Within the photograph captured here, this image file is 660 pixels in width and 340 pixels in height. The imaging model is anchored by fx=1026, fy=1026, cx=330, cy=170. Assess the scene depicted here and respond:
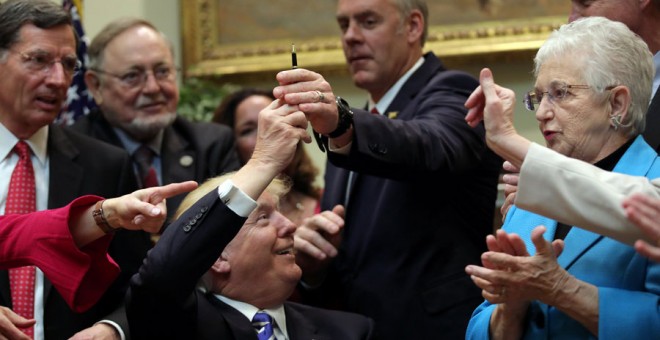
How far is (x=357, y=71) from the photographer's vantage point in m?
4.60

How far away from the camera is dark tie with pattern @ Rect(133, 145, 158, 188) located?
16.6 feet

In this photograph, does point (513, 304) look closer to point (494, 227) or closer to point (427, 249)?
point (427, 249)

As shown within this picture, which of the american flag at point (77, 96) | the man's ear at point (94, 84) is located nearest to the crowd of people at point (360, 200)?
the man's ear at point (94, 84)

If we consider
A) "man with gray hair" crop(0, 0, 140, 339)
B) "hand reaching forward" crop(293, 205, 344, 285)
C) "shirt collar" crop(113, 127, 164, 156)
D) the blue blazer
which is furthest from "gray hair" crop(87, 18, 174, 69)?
the blue blazer

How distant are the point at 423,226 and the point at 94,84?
225cm

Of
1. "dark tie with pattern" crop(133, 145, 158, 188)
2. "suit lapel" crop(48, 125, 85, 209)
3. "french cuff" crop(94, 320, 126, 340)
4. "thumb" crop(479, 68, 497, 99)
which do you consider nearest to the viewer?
"thumb" crop(479, 68, 497, 99)

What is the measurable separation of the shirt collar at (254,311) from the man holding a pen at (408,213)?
453 millimetres

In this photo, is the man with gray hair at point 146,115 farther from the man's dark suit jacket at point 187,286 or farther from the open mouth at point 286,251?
the man's dark suit jacket at point 187,286

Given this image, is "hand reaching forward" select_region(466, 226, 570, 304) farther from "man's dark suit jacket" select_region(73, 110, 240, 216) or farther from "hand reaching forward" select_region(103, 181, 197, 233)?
"man's dark suit jacket" select_region(73, 110, 240, 216)

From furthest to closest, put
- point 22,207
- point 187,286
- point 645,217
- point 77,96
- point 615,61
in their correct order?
point 77,96 < point 22,207 < point 187,286 < point 615,61 < point 645,217

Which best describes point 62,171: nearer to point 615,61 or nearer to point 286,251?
point 286,251

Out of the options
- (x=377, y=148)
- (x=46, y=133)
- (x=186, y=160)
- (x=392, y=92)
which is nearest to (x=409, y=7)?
(x=392, y=92)

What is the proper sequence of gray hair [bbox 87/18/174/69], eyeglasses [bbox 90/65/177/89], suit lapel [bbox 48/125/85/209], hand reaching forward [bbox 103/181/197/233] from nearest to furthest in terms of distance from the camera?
hand reaching forward [bbox 103/181/197/233], suit lapel [bbox 48/125/85/209], eyeglasses [bbox 90/65/177/89], gray hair [bbox 87/18/174/69]

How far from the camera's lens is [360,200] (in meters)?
4.28
